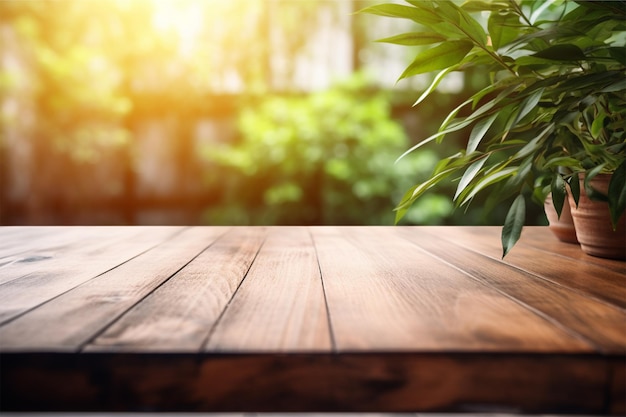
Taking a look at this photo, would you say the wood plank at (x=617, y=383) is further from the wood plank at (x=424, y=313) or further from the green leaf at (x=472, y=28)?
the green leaf at (x=472, y=28)

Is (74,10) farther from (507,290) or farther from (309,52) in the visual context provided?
(507,290)

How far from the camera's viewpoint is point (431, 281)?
0.64 metres

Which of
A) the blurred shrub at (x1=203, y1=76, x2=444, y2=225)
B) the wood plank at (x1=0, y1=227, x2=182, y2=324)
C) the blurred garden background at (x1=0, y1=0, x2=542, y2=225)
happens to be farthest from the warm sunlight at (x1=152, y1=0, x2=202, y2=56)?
the wood plank at (x1=0, y1=227, x2=182, y2=324)

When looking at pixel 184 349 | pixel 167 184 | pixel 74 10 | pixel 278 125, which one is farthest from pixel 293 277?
pixel 74 10

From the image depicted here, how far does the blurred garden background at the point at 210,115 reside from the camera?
356 cm

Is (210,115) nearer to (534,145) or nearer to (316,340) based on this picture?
(534,145)

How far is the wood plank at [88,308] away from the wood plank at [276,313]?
4.3 inches

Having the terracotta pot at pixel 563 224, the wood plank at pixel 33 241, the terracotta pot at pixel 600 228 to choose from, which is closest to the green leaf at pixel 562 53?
the terracotta pot at pixel 600 228

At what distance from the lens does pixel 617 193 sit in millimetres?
642

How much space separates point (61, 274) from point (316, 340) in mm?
429

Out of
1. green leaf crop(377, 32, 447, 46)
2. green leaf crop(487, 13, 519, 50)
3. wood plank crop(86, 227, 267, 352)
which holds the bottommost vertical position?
wood plank crop(86, 227, 267, 352)

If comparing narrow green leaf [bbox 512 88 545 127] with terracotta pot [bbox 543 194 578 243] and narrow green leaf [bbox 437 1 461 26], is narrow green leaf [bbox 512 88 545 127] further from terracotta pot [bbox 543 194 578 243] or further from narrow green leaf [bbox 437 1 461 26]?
terracotta pot [bbox 543 194 578 243]

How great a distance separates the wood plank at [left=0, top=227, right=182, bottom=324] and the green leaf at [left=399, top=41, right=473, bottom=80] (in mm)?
481

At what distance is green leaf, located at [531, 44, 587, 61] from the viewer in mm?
624
